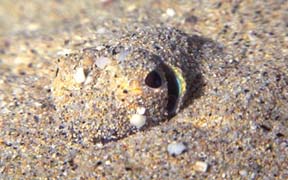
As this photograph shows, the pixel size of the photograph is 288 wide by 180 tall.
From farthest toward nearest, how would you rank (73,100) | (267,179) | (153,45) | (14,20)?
(14,20) → (153,45) → (73,100) → (267,179)

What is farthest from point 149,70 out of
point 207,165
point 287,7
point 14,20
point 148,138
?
point 14,20

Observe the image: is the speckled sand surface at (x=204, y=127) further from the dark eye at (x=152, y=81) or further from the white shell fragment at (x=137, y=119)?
the dark eye at (x=152, y=81)

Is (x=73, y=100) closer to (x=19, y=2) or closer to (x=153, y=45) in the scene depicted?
(x=153, y=45)

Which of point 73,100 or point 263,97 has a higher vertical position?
point 73,100

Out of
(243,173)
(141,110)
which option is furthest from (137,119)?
(243,173)

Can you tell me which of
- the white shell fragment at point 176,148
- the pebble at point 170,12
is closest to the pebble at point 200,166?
the white shell fragment at point 176,148

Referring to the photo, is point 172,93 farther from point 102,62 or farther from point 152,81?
point 102,62

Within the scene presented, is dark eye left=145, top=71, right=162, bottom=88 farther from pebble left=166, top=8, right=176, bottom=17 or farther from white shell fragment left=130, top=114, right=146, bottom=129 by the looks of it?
pebble left=166, top=8, right=176, bottom=17

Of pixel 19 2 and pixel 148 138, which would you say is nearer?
pixel 148 138
